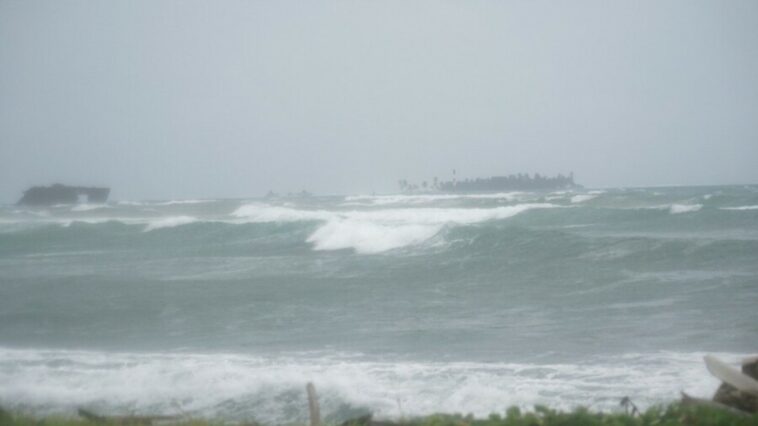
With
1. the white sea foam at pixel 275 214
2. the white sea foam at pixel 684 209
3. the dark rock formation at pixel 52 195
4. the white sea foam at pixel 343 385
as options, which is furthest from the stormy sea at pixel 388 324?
the dark rock formation at pixel 52 195

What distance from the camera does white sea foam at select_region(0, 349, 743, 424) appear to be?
21.9 feet

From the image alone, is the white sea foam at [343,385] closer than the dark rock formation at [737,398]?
No

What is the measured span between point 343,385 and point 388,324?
3.60m

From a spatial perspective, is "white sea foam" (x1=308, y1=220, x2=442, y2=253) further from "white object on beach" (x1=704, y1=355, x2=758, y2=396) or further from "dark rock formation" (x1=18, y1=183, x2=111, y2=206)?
"dark rock formation" (x1=18, y1=183, x2=111, y2=206)

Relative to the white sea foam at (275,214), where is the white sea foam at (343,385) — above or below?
below

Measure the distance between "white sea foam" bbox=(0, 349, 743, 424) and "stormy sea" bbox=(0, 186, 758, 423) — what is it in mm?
31

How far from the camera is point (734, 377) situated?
15.5 ft

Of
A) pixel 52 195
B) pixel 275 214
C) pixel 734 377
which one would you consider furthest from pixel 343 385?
pixel 52 195

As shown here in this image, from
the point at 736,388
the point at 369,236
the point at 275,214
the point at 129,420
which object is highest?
the point at 275,214

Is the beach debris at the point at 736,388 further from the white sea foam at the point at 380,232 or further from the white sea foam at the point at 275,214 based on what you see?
the white sea foam at the point at 275,214

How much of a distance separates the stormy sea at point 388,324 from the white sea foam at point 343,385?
3 cm

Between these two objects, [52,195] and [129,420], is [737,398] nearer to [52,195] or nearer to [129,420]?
[129,420]

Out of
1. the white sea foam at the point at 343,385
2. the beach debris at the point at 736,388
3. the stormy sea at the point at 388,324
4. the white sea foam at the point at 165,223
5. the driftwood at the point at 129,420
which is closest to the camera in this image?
the beach debris at the point at 736,388

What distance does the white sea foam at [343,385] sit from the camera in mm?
6672
